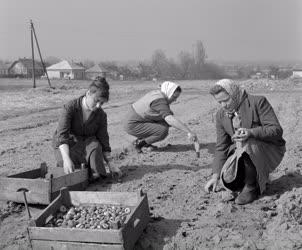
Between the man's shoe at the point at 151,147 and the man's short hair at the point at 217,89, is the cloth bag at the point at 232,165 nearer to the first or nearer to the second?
the man's short hair at the point at 217,89

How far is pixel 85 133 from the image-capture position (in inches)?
227

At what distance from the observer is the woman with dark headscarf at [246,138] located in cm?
456

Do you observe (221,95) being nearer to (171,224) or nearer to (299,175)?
(171,224)

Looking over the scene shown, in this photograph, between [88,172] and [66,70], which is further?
[66,70]

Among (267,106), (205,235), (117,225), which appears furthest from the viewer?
(267,106)

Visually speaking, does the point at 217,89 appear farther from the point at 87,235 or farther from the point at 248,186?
the point at 87,235

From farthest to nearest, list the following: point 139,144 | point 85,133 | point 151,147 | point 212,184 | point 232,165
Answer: point 151,147 → point 139,144 → point 85,133 → point 212,184 → point 232,165

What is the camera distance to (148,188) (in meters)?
5.52

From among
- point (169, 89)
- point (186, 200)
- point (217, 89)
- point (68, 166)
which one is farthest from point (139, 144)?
point (217, 89)

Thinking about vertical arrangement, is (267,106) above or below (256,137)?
above

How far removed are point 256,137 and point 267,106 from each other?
1.12 ft

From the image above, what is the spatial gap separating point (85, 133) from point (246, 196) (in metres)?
2.15

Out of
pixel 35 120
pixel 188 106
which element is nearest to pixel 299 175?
pixel 35 120

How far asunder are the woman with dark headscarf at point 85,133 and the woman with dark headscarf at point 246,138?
1.43 meters
